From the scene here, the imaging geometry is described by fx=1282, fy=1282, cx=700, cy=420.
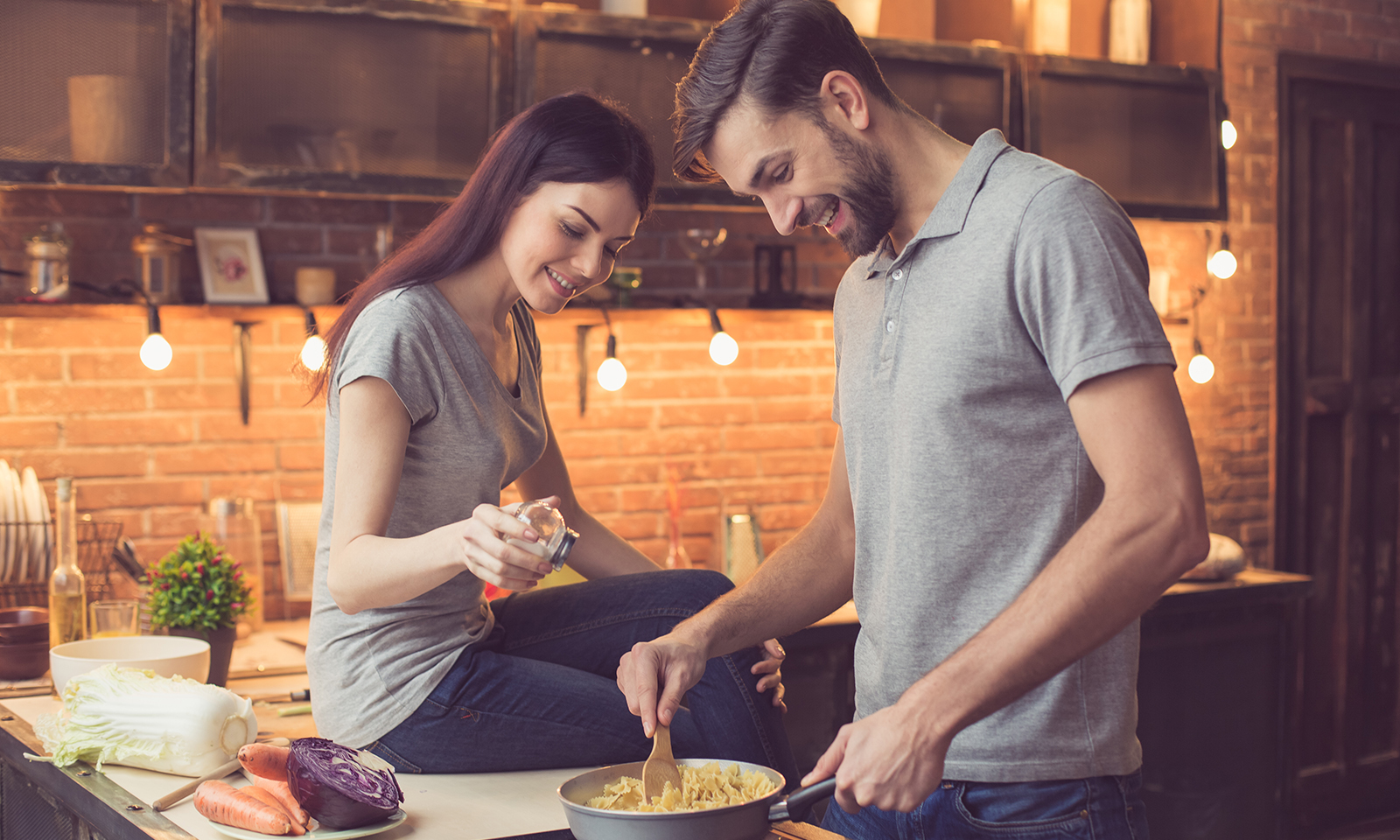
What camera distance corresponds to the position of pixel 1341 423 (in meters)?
4.40

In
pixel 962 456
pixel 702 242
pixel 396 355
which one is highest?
pixel 702 242

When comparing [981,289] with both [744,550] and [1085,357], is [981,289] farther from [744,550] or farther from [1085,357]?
[744,550]

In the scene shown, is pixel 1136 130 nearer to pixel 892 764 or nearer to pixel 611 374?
pixel 611 374

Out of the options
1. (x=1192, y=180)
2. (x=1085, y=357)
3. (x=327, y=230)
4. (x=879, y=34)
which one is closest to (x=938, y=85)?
(x=879, y=34)

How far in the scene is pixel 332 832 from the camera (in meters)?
1.50

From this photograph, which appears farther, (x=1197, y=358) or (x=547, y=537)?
(x=1197, y=358)

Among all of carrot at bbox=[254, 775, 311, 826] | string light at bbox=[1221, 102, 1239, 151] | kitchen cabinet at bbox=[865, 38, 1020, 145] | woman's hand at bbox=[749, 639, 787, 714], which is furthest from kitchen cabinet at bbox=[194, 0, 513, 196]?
string light at bbox=[1221, 102, 1239, 151]

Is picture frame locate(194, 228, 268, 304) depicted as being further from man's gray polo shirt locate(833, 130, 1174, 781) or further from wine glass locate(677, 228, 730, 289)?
man's gray polo shirt locate(833, 130, 1174, 781)

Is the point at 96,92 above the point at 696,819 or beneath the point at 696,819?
above

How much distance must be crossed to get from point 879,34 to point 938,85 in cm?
23

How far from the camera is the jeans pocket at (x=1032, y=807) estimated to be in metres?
1.47

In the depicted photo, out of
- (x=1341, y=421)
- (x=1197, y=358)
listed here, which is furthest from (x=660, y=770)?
(x=1341, y=421)

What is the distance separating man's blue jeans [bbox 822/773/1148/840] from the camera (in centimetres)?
147

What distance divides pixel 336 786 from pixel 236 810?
0.14 meters
